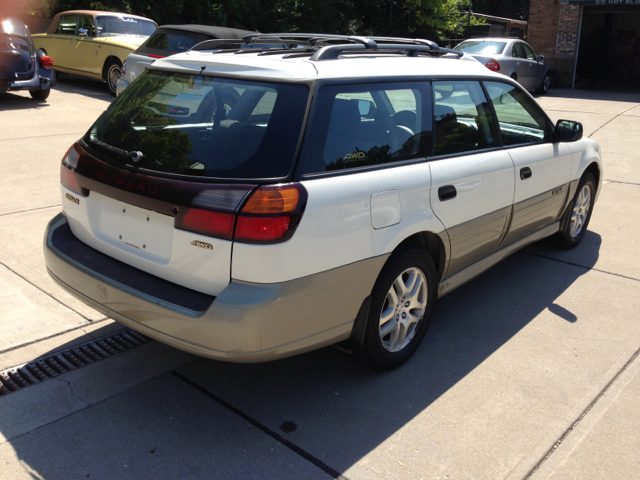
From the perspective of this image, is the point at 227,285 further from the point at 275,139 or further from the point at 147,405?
the point at 147,405

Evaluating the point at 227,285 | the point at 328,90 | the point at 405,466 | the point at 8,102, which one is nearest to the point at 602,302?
the point at 405,466

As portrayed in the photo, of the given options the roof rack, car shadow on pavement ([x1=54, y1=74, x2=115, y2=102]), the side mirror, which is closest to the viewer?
the roof rack

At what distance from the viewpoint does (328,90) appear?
3.06m

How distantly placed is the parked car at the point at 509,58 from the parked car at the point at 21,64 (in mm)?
10437

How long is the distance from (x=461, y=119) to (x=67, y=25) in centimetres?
1382

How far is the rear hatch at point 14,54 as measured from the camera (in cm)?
1155

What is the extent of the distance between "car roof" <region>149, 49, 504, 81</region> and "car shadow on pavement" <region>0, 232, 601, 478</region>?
159 cm

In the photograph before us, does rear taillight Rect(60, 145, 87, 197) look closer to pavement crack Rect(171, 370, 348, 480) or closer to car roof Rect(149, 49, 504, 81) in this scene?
car roof Rect(149, 49, 504, 81)

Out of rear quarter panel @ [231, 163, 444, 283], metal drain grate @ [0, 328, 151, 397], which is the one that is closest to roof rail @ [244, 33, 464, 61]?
rear quarter panel @ [231, 163, 444, 283]

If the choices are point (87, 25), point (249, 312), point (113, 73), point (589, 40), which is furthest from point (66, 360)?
point (589, 40)

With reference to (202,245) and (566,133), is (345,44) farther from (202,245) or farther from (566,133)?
(566,133)

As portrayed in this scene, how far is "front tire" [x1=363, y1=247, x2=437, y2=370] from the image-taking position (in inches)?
131

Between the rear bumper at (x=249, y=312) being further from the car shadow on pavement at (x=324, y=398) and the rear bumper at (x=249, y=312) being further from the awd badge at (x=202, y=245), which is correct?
the car shadow on pavement at (x=324, y=398)

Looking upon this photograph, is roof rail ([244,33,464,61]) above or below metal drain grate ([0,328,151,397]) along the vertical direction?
above
